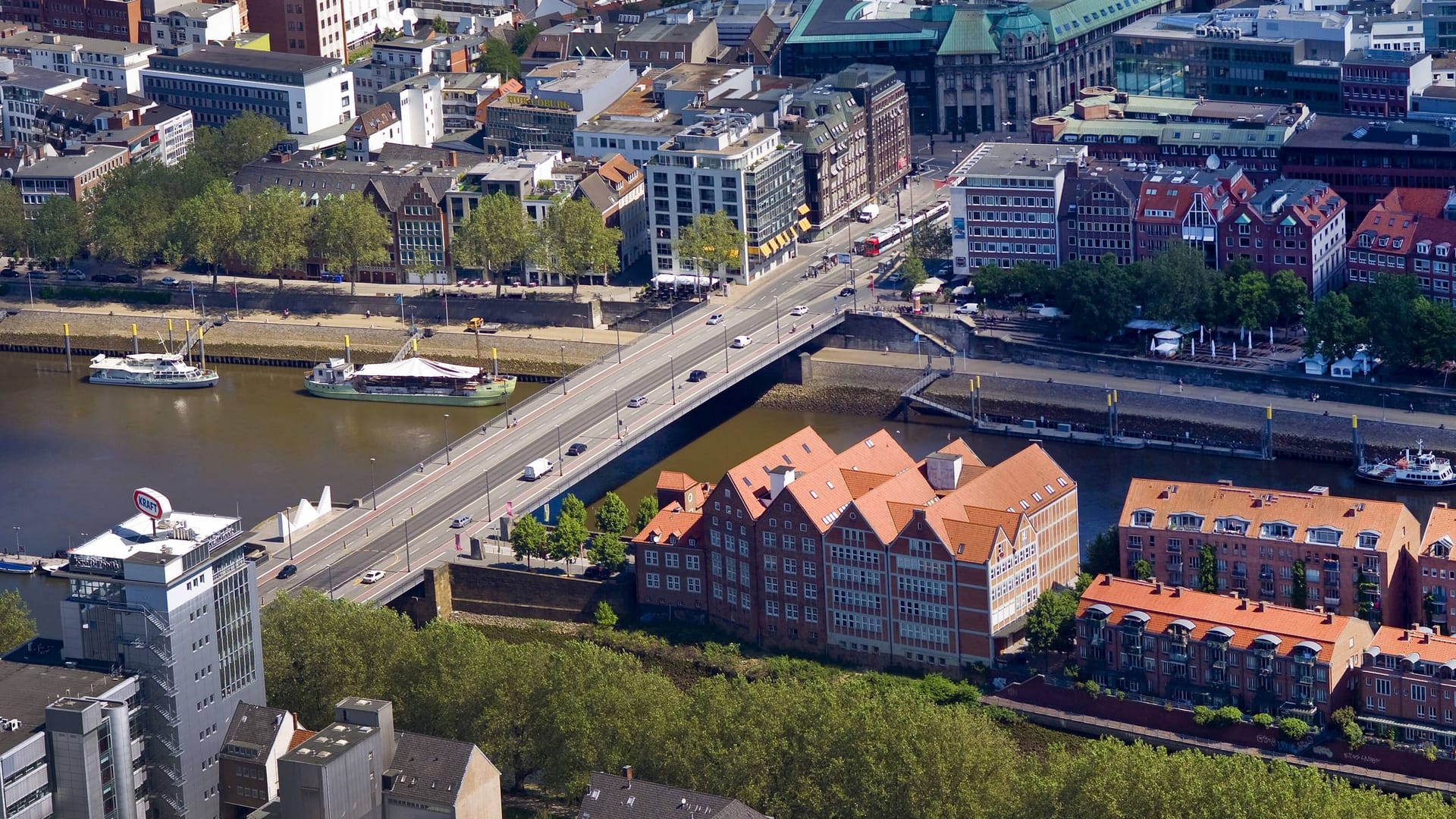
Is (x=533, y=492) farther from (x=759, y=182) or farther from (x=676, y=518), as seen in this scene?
(x=759, y=182)

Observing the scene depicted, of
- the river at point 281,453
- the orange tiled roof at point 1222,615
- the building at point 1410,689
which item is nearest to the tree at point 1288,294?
the river at point 281,453

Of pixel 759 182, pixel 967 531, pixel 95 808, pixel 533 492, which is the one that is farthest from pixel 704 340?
pixel 95 808

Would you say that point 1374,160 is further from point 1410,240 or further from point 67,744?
point 67,744

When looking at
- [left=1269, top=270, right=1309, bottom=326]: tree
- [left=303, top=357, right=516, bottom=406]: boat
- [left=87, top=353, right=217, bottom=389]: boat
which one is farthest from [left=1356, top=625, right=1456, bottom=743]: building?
[left=87, top=353, right=217, bottom=389]: boat

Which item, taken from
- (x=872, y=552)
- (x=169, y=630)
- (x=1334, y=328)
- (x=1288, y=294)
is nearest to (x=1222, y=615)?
(x=872, y=552)

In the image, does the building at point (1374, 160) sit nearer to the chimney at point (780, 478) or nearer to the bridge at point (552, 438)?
the bridge at point (552, 438)

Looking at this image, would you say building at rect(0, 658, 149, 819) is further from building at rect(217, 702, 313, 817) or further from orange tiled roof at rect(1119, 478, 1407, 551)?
orange tiled roof at rect(1119, 478, 1407, 551)

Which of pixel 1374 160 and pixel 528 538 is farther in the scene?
pixel 1374 160
